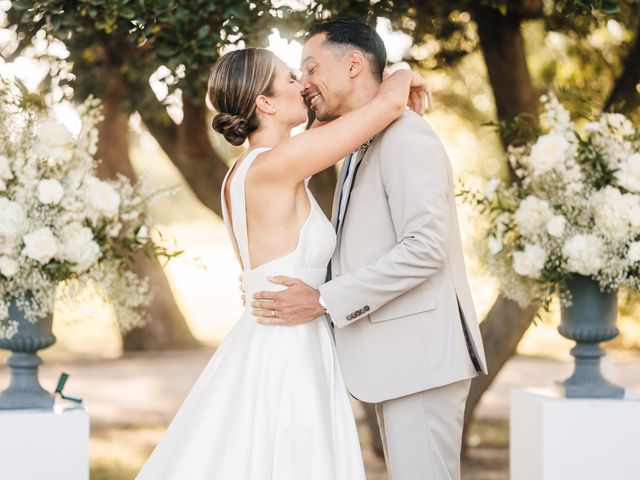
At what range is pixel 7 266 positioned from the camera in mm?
3746

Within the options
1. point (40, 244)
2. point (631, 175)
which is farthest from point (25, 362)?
point (631, 175)

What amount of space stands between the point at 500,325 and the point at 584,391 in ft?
5.67

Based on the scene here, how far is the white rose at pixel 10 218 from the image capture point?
3719 mm

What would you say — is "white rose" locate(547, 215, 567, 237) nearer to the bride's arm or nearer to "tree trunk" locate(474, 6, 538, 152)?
the bride's arm

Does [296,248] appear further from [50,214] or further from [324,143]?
[50,214]

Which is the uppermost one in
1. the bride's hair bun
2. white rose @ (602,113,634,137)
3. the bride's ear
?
the bride's ear

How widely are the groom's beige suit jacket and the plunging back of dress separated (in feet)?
0.20

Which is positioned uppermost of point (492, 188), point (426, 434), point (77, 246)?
point (492, 188)

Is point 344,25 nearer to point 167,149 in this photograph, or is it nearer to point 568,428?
point 568,428

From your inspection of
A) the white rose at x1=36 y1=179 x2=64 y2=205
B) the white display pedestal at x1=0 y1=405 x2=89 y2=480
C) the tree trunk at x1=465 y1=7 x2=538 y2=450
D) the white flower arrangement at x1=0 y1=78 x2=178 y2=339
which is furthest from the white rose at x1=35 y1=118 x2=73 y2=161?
the tree trunk at x1=465 y1=7 x2=538 y2=450

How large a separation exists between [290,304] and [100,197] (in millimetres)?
1215

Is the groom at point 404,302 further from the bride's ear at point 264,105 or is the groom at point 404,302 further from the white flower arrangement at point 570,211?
the white flower arrangement at point 570,211

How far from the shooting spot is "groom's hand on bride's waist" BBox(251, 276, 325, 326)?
3.03 metres

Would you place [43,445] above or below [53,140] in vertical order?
Answer: below
